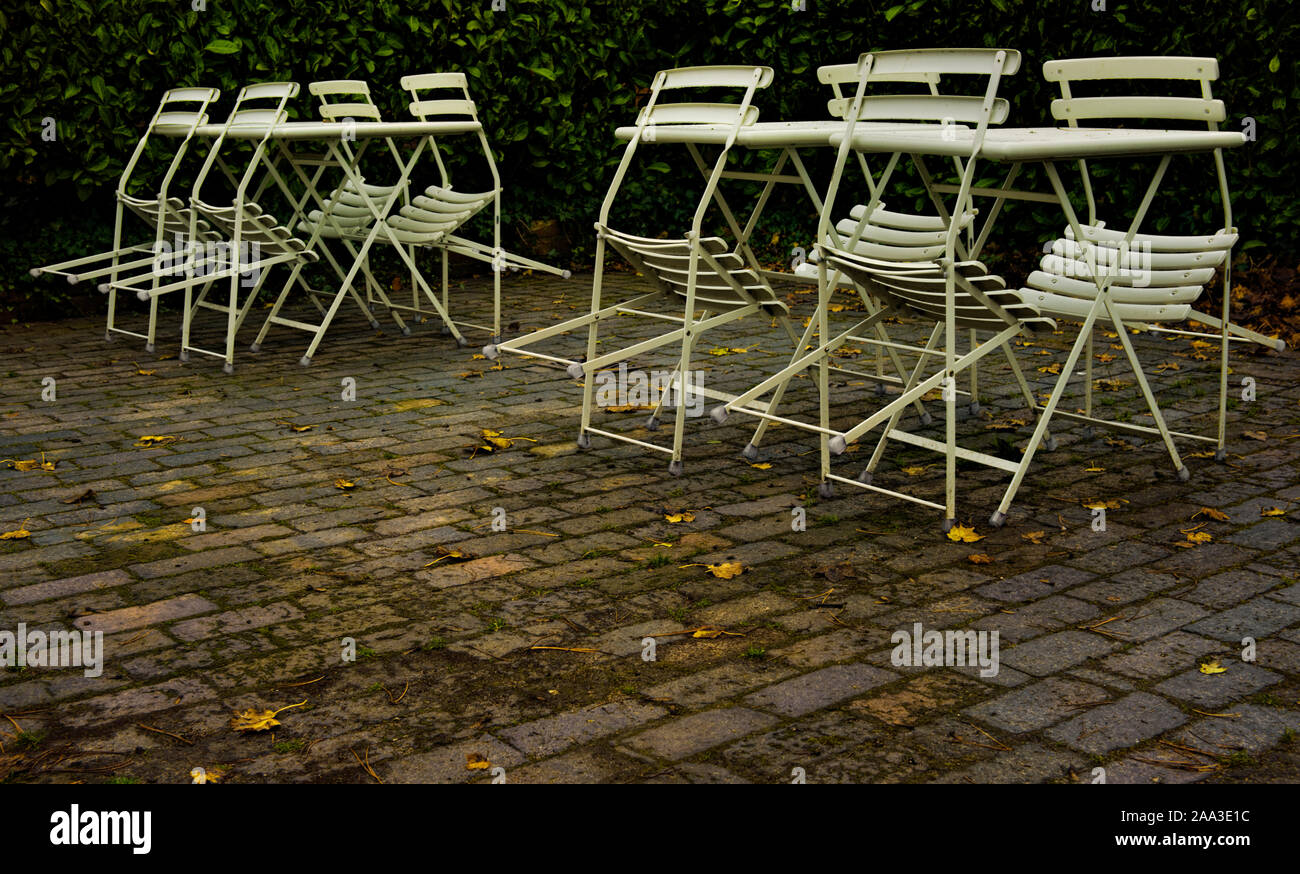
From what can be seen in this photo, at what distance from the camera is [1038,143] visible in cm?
434

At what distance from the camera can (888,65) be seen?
4613 mm

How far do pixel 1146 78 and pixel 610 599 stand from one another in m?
2.99

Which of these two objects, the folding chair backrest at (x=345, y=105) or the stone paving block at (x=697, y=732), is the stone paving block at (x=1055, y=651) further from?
the folding chair backrest at (x=345, y=105)

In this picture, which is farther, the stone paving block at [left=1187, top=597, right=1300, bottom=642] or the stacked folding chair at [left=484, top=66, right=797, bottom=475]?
the stacked folding chair at [left=484, top=66, right=797, bottom=475]

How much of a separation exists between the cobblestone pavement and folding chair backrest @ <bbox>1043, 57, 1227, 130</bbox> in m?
1.42

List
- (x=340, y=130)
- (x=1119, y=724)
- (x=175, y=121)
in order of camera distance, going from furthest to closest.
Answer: (x=175, y=121) → (x=340, y=130) → (x=1119, y=724)

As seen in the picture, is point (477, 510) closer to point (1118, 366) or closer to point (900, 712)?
point (900, 712)

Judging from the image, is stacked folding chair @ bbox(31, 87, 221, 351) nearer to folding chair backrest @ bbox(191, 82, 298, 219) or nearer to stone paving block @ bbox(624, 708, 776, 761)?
folding chair backrest @ bbox(191, 82, 298, 219)

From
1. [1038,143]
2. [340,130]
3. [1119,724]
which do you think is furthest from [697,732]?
→ [340,130]

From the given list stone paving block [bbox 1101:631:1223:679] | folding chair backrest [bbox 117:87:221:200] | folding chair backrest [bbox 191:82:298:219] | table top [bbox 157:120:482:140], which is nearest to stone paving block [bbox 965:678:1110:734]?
stone paving block [bbox 1101:631:1223:679]

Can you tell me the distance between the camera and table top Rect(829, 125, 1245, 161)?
14.1ft

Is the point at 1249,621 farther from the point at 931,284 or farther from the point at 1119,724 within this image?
the point at 931,284

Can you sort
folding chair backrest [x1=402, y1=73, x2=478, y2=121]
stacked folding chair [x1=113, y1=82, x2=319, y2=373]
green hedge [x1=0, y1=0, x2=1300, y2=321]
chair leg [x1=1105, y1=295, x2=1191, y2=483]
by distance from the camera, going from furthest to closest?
1. green hedge [x1=0, y1=0, x2=1300, y2=321]
2. folding chair backrest [x1=402, y1=73, x2=478, y2=121]
3. stacked folding chair [x1=113, y1=82, x2=319, y2=373]
4. chair leg [x1=1105, y1=295, x2=1191, y2=483]

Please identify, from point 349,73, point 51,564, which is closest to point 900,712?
point 51,564
